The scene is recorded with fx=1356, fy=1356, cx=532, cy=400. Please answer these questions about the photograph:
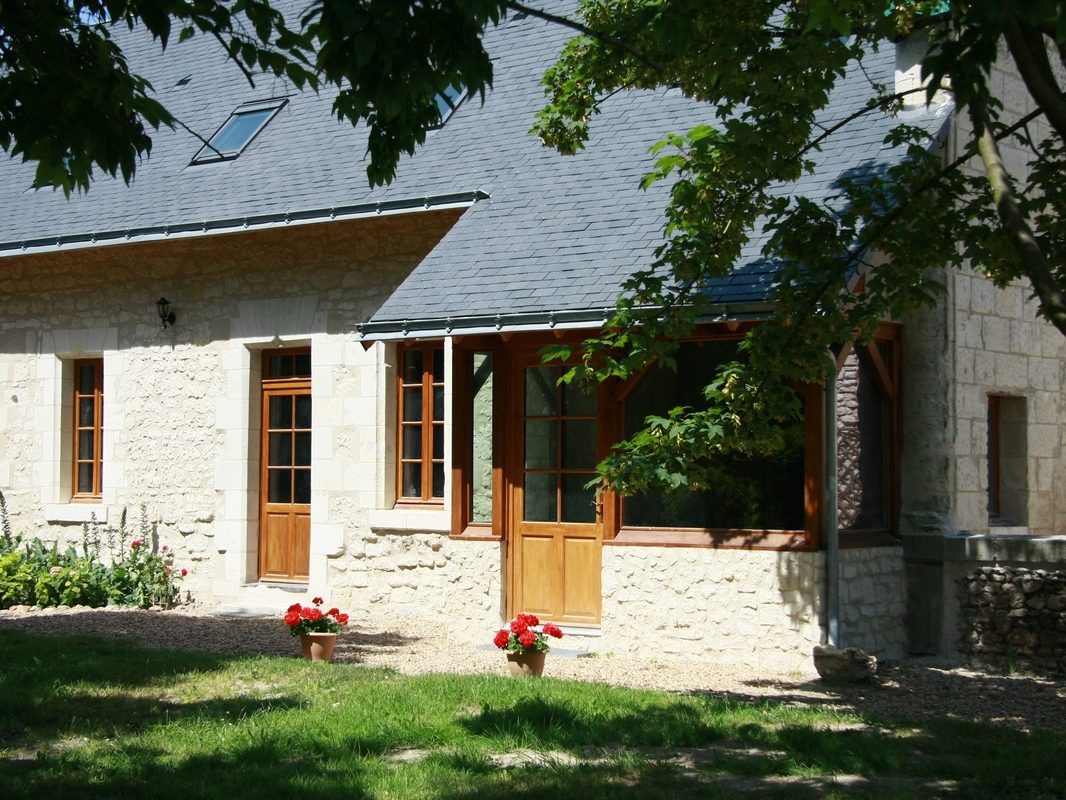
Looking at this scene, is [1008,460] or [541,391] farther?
[1008,460]

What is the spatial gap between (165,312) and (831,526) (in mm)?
7164

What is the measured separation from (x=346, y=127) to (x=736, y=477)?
6.09 m

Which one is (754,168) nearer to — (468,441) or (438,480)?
(468,441)

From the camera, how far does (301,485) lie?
12.8 metres

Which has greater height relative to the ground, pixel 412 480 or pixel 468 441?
pixel 468 441

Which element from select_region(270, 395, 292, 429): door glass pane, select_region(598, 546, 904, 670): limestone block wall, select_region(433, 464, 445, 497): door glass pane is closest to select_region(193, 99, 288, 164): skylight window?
select_region(270, 395, 292, 429): door glass pane

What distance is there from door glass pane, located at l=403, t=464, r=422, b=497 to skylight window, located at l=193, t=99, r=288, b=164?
398cm

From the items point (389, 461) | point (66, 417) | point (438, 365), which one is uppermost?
point (438, 365)

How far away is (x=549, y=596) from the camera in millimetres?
10695

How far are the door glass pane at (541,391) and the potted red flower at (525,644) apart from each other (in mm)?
2549

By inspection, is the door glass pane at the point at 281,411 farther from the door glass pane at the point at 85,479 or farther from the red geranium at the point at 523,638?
the red geranium at the point at 523,638

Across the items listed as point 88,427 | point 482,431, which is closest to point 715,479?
point 482,431

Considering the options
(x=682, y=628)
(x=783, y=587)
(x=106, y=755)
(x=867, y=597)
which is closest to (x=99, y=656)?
(x=106, y=755)

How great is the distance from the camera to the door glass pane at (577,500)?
1052 cm
